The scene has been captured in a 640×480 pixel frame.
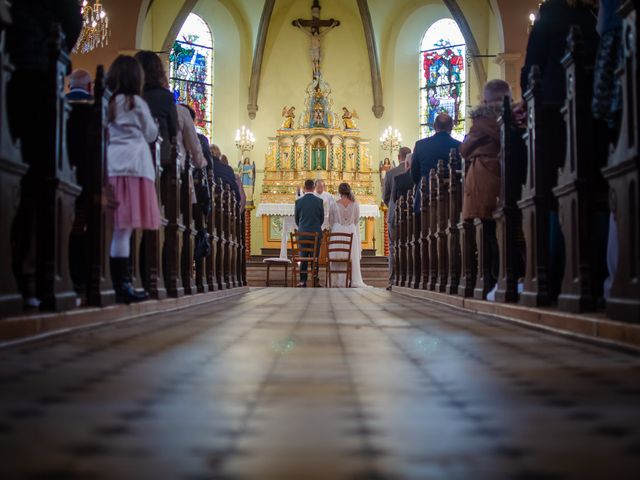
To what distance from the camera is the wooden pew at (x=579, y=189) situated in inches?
145

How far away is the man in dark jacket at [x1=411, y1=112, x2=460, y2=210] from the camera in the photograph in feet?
29.0

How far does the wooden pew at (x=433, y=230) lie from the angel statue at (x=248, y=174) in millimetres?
13703

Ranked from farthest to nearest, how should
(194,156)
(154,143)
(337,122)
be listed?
(337,122), (194,156), (154,143)

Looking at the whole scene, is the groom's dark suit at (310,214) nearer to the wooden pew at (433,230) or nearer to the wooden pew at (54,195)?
the wooden pew at (433,230)

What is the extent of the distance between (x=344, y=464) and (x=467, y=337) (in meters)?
2.22

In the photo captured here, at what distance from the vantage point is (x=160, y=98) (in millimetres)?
5891

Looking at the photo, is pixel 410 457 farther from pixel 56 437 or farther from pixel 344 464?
pixel 56 437

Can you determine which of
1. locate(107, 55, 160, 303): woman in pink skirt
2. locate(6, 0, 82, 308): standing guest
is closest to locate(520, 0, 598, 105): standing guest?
locate(107, 55, 160, 303): woman in pink skirt

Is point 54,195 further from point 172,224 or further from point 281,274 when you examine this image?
point 281,274

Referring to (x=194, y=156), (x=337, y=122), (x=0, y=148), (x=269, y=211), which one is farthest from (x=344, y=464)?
(x=337, y=122)

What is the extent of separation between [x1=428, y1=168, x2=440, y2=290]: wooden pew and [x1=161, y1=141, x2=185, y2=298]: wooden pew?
2.75 m

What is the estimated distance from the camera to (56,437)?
1.34 metres

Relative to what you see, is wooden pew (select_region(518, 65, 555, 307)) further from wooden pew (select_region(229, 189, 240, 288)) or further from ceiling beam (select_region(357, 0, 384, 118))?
ceiling beam (select_region(357, 0, 384, 118))

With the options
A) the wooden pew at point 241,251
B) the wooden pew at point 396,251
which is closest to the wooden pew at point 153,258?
the wooden pew at point 241,251
